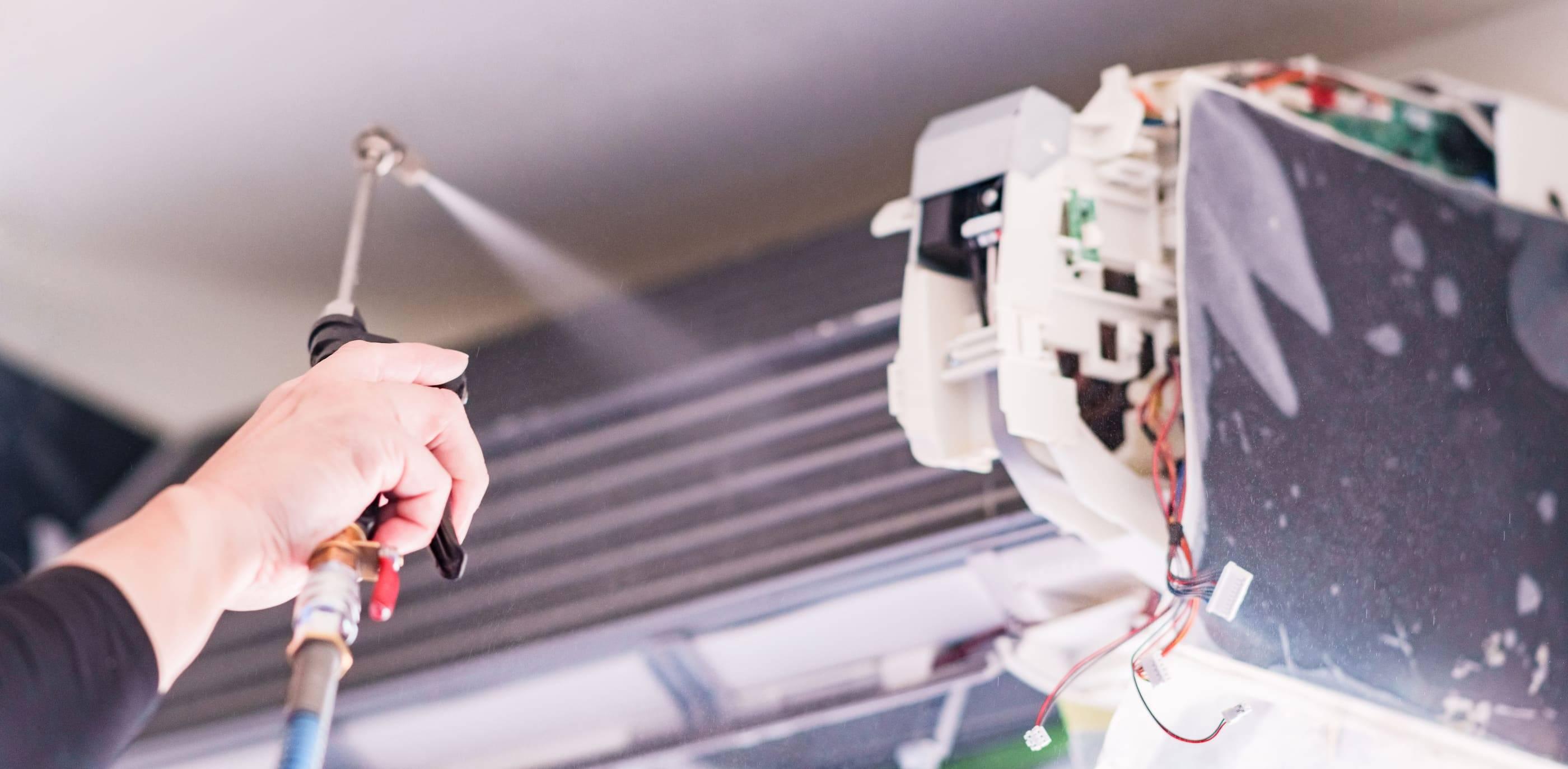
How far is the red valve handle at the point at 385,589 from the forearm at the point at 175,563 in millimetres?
74

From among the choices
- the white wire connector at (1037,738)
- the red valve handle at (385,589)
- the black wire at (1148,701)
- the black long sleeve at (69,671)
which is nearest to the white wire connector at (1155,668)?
the black wire at (1148,701)

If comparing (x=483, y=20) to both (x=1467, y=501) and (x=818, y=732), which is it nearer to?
(x=818, y=732)

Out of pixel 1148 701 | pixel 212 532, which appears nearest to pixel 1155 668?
pixel 1148 701

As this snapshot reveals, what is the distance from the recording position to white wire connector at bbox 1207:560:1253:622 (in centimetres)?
121

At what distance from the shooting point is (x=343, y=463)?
833mm

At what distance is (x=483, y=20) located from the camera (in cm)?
156

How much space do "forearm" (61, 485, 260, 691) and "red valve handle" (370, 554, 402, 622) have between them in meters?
0.07

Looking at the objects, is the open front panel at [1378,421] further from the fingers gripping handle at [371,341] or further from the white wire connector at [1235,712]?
the fingers gripping handle at [371,341]

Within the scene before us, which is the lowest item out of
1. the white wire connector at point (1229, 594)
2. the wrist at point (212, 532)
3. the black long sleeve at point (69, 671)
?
the white wire connector at point (1229, 594)

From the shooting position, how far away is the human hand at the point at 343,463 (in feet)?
2.60

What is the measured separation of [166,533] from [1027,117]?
1.00 meters

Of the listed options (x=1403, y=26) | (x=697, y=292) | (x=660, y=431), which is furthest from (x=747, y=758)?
(x=1403, y=26)

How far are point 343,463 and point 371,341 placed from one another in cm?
24

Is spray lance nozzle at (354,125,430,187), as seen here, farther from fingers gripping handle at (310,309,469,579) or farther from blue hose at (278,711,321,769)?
blue hose at (278,711,321,769)
